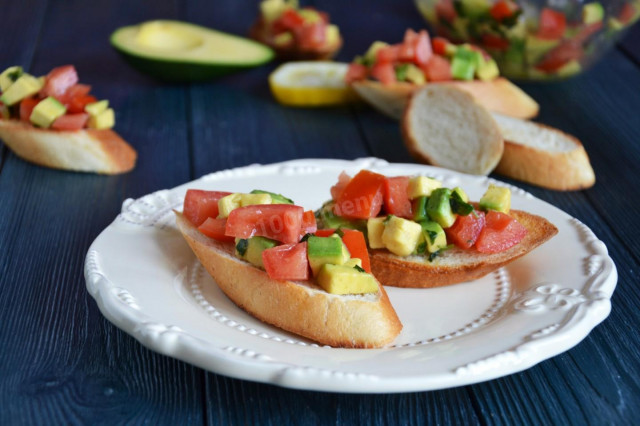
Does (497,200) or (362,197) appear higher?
(497,200)

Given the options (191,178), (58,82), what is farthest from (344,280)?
(58,82)

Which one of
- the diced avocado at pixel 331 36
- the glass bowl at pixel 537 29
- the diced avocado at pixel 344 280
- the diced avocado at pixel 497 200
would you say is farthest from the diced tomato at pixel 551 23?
the diced avocado at pixel 344 280

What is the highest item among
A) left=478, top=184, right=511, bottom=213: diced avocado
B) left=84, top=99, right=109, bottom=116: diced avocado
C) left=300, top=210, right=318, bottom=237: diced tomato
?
left=478, top=184, right=511, bottom=213: diced avocado

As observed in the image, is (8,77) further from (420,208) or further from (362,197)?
(420,208)

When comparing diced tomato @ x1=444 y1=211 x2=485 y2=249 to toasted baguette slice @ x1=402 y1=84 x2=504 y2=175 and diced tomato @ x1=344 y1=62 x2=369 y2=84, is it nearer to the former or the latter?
toasted baguette slice @ x1=402 y1=84 x2=504 y2=175

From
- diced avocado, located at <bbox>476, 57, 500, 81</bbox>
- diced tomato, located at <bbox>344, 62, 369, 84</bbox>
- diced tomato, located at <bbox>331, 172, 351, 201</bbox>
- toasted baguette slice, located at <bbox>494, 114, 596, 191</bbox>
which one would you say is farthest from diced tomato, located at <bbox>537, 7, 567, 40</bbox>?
diced tomato, located at <bbox>331, 172, 351, 201</bbox>

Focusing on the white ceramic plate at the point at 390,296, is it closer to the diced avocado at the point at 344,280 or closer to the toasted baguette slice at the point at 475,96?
the diced avocado at the point at 344,280

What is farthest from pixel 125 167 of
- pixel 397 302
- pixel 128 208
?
pixel 397 302
